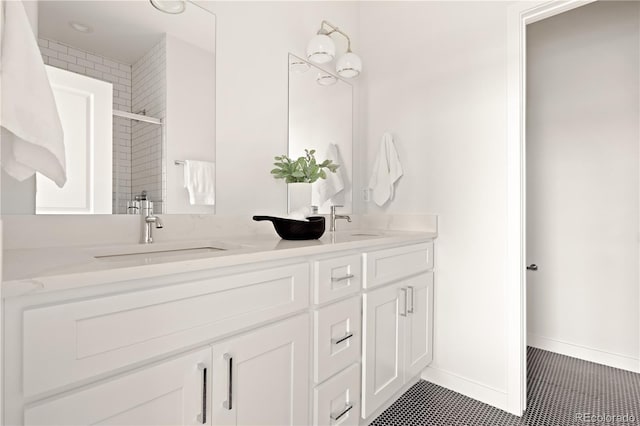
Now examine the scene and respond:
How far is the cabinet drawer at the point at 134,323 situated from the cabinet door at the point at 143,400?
39mm

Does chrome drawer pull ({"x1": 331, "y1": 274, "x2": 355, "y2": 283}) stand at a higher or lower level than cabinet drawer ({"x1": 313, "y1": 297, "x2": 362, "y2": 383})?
higher

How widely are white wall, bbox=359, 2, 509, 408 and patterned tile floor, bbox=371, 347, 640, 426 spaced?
0.13 m

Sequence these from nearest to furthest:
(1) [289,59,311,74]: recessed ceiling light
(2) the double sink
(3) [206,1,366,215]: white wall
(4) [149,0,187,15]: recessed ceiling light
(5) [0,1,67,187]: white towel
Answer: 1. (5) [0,1,67,187]: white towel
2. (2) the double sink
3. (4) [149,0,187,15]: recessed ceiling light
4. (3) [206,1,366,215]: white wall
5. (1) [289,59,311,74]: recessed ceiling light

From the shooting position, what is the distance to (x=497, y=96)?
1.90 m

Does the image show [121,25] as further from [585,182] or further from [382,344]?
[585,182]

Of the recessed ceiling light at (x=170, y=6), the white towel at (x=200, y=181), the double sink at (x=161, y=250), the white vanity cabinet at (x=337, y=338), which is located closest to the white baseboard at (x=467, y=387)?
the white vanity cabinet at (x=337, y=338)

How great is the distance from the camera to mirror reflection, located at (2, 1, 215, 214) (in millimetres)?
1239

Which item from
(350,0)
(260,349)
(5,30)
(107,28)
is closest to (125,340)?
(260,349)

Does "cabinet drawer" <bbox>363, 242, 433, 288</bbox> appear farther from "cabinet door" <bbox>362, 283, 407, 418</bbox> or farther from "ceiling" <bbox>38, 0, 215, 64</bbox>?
"ceiling" <bbox>38, 0, 215, 64</bbox>

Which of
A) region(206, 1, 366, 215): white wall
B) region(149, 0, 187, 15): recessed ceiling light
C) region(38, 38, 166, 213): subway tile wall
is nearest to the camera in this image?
region(38, 38, 166, 213): subway tile wall

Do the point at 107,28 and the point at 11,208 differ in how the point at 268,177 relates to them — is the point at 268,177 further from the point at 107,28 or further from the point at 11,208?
the point at 11,208

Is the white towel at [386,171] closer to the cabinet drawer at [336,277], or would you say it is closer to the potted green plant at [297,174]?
the potted green plant at [297,174]

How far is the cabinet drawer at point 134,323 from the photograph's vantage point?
2.20 feet

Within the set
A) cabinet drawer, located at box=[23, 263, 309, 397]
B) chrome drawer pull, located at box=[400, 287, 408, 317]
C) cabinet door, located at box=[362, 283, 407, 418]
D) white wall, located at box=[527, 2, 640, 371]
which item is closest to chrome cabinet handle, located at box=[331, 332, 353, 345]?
cabinet door, located at box=[362, 283, 407, 418]
